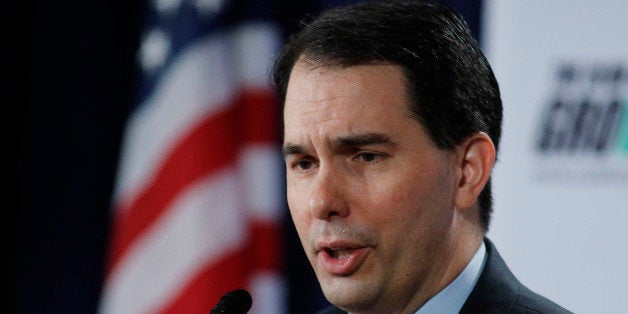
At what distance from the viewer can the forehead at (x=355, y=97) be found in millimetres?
1753

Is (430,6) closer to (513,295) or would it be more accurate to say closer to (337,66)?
(337,66)

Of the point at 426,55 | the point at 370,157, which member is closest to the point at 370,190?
the point at 370,157

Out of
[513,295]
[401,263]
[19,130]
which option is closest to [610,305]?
[513,295]

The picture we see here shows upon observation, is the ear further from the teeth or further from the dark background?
the dark background

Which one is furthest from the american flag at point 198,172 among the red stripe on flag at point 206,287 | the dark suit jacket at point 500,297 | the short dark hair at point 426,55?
the dark suit jacket at point 500,297

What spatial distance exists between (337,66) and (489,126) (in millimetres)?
354

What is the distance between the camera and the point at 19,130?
3.60m

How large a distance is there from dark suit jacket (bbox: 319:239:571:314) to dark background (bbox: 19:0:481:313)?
81.2 inches

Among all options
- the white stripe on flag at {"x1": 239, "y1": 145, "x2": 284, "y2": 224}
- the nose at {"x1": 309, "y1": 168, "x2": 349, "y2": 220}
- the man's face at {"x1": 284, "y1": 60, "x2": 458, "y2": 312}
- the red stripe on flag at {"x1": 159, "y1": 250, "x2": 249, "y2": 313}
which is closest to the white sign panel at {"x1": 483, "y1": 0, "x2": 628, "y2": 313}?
the white stripe on flag at {"x1": 239, "y1": 145, "x2": 284, "y2": 224}

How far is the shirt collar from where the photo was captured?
1.86 metres

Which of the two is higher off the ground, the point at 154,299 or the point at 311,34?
the point at 311,34

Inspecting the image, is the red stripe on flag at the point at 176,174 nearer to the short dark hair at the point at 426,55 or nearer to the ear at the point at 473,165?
the short dark hair at the point at 426,55

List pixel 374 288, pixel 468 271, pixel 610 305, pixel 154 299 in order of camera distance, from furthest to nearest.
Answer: pixel 154 299
pixel 610 305
pixel 468 271
pixel 374 288

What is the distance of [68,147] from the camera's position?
→ 3.61 metres
